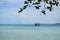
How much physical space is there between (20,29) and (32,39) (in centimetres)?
18

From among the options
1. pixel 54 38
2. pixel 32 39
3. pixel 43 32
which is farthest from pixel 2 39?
pixel 54 38

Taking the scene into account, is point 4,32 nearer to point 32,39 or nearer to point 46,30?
point 32,39

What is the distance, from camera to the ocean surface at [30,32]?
1701 mm

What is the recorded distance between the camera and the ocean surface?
1701mm

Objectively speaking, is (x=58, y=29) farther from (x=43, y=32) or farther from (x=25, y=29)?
(x=25, y=29)

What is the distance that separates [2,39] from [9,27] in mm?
157

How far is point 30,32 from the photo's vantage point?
1.71m

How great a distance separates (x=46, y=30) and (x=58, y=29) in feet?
0.44

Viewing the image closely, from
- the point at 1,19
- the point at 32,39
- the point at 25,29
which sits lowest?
the point at 32,39

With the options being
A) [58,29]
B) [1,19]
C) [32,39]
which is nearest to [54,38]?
[58,29]

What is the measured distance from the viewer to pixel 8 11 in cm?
Result: 172

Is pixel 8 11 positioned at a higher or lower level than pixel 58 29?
higher

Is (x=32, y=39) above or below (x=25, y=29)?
below

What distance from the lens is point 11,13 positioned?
5.69 feet
